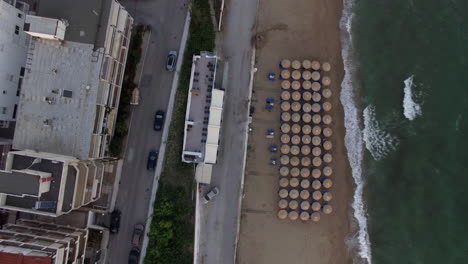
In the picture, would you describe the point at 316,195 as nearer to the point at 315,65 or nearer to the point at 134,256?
the point at 315,65

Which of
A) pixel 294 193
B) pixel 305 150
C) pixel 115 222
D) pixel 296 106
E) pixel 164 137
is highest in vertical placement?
pixel 296 106

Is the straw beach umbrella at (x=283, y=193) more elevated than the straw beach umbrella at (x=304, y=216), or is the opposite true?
the straw beach umbrella at (x=283, y=193)

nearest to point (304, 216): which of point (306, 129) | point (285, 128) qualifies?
point (306, 129)

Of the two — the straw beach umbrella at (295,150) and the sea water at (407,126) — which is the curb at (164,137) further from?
the sea water at (407,126)

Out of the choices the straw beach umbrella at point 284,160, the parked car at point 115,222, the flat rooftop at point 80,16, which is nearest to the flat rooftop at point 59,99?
the flat rooftop at point 80,16

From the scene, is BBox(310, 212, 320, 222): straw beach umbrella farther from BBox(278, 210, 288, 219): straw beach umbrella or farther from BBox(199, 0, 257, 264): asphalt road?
BBox(199, 0, 257, 264): asphalt road

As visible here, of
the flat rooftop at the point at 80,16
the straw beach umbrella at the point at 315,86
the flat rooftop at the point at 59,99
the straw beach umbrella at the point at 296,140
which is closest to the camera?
the flat rooftop at the point at 80,16

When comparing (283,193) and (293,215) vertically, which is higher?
(283,193)
